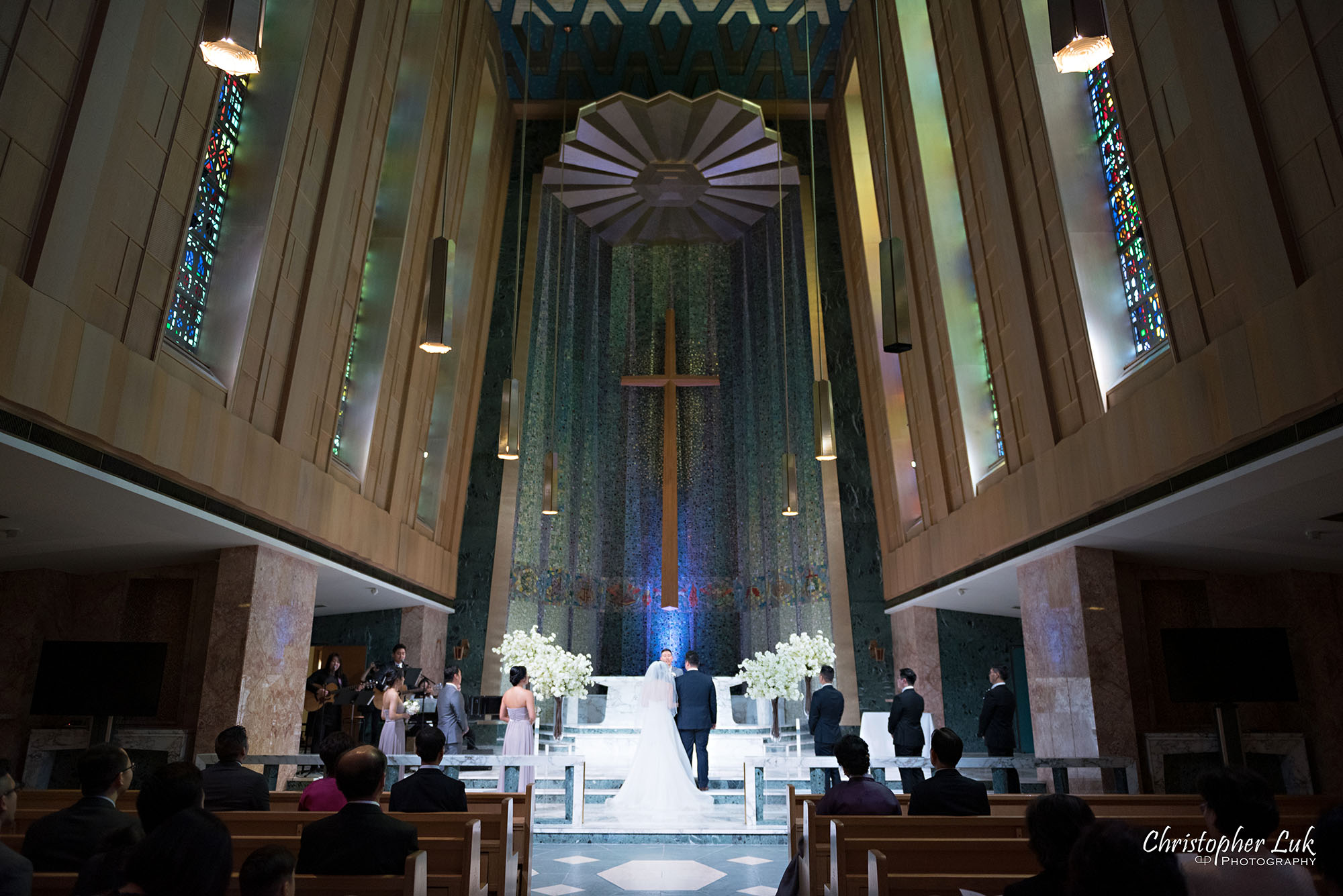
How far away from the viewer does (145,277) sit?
18.2 ft

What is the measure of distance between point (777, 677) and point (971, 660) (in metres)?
3.38

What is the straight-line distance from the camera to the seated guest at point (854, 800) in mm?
4109

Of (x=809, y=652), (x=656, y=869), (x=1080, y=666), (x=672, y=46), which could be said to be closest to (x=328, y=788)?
(x=656, y=869)

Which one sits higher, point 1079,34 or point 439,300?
point 439,300

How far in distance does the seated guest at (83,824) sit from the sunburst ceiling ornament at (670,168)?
11182mm

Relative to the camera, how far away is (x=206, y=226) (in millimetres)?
6977

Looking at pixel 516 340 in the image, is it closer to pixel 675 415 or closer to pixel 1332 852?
pixel 675 415

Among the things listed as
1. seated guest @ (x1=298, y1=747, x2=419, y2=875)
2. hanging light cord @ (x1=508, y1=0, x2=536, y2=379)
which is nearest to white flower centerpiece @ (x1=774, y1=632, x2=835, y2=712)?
hanging light cord @ (x1=508, y1=0, x2=536, y2=379)

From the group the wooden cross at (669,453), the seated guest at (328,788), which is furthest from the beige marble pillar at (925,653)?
the seated guest at (328,788)

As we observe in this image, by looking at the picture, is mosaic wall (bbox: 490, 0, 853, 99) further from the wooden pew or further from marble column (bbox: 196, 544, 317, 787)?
the wooden pew

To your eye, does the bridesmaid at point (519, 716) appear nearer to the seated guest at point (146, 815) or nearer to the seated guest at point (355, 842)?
the seated guest at point (355, 842)

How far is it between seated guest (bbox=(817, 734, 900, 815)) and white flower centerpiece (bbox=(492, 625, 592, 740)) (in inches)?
247

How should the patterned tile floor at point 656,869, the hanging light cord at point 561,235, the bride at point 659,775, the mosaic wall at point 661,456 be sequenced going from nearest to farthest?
the patterned tile floor at point 656,869
the bride at point 659,775
the hanging light cord at point 561,235
the mosaic wall at point 661,456

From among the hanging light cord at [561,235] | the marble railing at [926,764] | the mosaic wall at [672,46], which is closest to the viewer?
the marble railing at [926,764]
